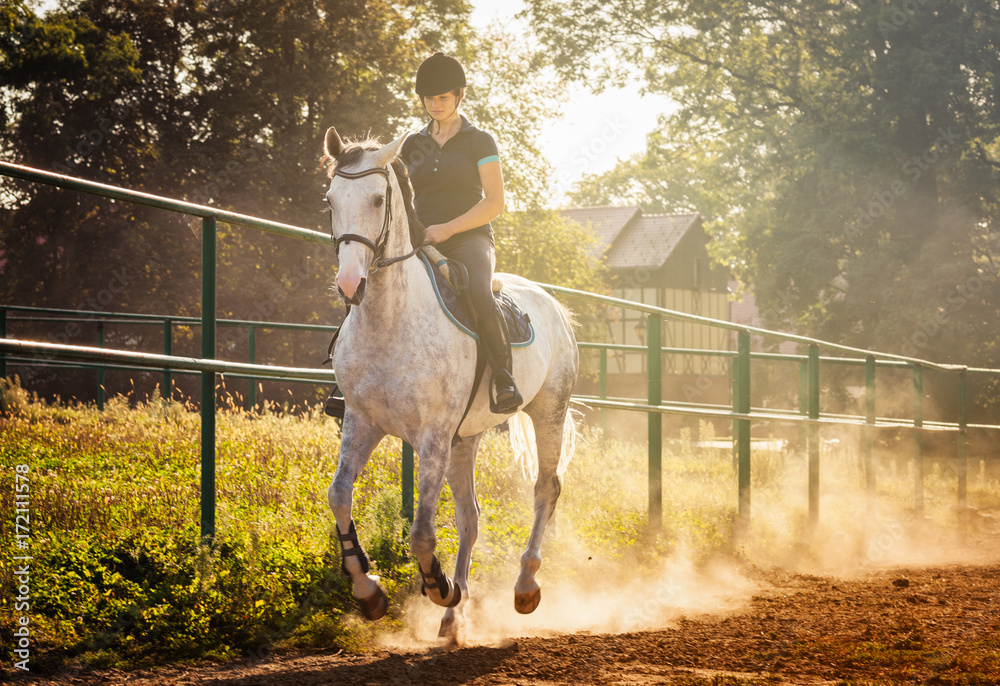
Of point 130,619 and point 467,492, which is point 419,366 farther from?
point 130,619

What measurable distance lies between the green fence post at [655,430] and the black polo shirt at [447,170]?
287cm

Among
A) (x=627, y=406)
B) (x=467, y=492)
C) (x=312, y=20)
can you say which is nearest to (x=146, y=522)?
(x=467, y=492)

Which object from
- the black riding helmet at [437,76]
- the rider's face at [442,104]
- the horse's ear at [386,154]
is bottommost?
the horse's ear at [386,154]

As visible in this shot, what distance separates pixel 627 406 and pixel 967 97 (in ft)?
59.0

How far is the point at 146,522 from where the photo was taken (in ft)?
16.5

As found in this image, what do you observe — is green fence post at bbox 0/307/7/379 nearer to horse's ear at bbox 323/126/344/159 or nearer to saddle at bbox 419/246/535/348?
saddle at bbox 419/246/535/348

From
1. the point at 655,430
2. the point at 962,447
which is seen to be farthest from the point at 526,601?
the point at 962,447

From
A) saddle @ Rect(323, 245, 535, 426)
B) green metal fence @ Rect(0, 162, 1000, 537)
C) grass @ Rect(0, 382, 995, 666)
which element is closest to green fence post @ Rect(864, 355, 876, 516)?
green metal fence @ Rect(0, 162, 1000, 537)

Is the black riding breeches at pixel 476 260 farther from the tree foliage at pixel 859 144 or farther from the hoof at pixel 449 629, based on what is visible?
the tree foliage at pixel 859 144

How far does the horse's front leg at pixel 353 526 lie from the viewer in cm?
366

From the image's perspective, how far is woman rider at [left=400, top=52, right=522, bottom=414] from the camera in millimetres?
4203

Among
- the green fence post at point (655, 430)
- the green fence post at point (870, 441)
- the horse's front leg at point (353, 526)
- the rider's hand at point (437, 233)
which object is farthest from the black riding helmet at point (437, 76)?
the green fence post at point (870, 441)

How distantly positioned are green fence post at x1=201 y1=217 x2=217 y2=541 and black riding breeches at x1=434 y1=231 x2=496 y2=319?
1209 mm

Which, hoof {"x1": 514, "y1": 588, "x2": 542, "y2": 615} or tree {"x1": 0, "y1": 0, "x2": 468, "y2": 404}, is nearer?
hoof {"x1": 514, "y1": 588, "x2": 542, "y2": 615}
